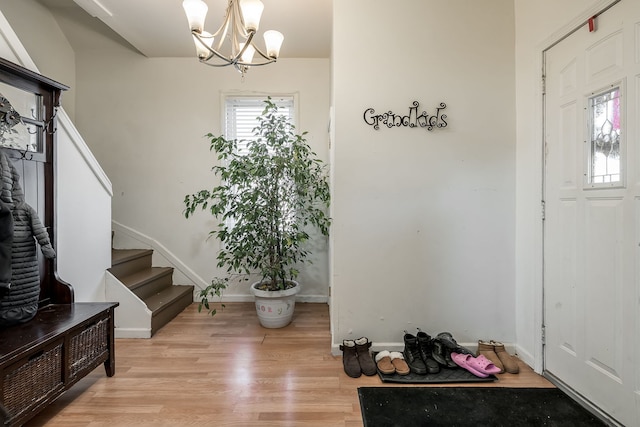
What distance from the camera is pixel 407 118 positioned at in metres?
2.06

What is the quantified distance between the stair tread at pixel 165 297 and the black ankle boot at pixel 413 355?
6.57 ft

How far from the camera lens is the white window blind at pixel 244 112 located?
10.6ft

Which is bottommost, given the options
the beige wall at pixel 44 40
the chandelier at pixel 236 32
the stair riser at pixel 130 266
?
the stair riser at pixel 130 266

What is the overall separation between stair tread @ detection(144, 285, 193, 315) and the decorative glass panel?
311 centimetres

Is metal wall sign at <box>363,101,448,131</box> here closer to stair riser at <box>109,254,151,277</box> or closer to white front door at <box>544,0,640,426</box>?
white front door at <box>544,0,640,426</box>

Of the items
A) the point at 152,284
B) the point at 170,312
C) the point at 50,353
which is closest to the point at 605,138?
the point at 50,353

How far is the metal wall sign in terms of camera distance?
205cm

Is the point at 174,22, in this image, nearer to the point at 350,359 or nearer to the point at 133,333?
the point at 133,333

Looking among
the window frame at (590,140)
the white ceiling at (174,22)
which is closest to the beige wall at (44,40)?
Result: the white ceiling at (174,22)

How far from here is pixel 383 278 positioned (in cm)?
208

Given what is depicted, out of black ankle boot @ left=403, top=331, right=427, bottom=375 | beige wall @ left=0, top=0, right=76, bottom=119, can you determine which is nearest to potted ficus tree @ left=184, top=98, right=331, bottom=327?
black ankle boot @ left=403, top=331, right=427, bottom=375

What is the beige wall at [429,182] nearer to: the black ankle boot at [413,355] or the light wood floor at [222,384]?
the black ankle boot at [413,355]

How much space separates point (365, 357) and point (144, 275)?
2.24 meters

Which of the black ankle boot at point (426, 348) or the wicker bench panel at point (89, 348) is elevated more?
the wicker bench panel at point (89, 348)
